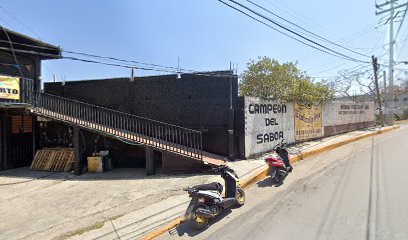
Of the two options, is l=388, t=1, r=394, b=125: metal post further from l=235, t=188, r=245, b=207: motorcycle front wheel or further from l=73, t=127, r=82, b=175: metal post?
l=73, t=127, r=82, b=175: metal post

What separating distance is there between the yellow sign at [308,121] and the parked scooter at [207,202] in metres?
9.23

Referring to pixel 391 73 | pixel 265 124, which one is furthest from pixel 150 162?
pixel 391 73

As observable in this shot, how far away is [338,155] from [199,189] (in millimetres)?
8710

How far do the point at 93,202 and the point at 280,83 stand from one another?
39.4ft

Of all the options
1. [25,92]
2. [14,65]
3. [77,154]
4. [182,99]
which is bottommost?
[77,154]

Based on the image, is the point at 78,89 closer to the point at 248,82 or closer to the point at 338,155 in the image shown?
the point at 248,82

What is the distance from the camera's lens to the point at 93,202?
23.1 feet

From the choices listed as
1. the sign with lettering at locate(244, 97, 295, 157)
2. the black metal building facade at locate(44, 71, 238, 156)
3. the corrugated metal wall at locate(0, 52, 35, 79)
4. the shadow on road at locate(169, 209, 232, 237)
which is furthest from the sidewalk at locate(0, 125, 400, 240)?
the corrugated metal wall at locate(0, 52, 35, 79)

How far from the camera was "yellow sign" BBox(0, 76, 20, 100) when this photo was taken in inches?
392

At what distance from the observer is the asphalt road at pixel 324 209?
4535 mm

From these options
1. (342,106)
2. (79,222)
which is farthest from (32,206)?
(342,106)

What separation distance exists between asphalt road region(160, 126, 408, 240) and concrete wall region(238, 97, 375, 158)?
3.15m

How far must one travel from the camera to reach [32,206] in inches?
274

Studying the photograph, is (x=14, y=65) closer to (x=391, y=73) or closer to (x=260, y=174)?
(x=260, y=174)
